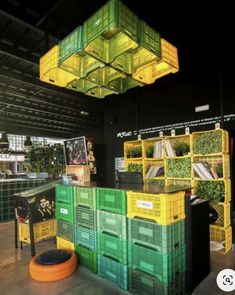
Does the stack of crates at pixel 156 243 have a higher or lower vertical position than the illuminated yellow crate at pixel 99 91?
lower

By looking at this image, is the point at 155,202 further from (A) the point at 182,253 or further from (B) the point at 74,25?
(B) the point at 74,25

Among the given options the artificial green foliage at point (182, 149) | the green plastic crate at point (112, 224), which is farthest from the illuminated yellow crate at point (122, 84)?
the artificial green foliage at point (182, 149)

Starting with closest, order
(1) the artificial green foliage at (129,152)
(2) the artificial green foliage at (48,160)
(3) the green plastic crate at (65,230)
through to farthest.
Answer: (3) the green plastic crate at (65,230) < (1) the artificial green foliage at (129,152) < (2) the artificial green foliage at (48,160)

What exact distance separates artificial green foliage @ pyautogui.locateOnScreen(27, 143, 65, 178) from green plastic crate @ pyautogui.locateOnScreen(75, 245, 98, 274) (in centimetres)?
454

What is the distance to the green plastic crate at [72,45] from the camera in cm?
228

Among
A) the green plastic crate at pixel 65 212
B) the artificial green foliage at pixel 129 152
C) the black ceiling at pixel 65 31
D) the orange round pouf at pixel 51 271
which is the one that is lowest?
the orange round pouf at pixel 51 271

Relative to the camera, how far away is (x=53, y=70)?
2.85 meters

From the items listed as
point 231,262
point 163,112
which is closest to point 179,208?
point 231,262

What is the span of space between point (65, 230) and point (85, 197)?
0.73m

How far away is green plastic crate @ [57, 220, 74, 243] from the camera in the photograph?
3301 millimetres

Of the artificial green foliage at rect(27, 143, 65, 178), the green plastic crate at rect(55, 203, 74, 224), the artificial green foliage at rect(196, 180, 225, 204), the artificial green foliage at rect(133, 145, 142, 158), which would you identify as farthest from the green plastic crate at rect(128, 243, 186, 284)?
the artificial green foliage at rect(27, 143, 65, 178)

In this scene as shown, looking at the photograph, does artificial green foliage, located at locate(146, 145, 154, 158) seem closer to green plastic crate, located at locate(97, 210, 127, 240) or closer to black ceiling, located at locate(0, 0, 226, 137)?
black ceiling, located at locate(0, 0, 226, 137)

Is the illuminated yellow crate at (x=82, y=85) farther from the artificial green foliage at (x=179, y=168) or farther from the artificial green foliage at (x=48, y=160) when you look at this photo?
the artificial green foliage at (x=48, y=160)

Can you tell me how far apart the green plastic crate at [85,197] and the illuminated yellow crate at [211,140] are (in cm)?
230
